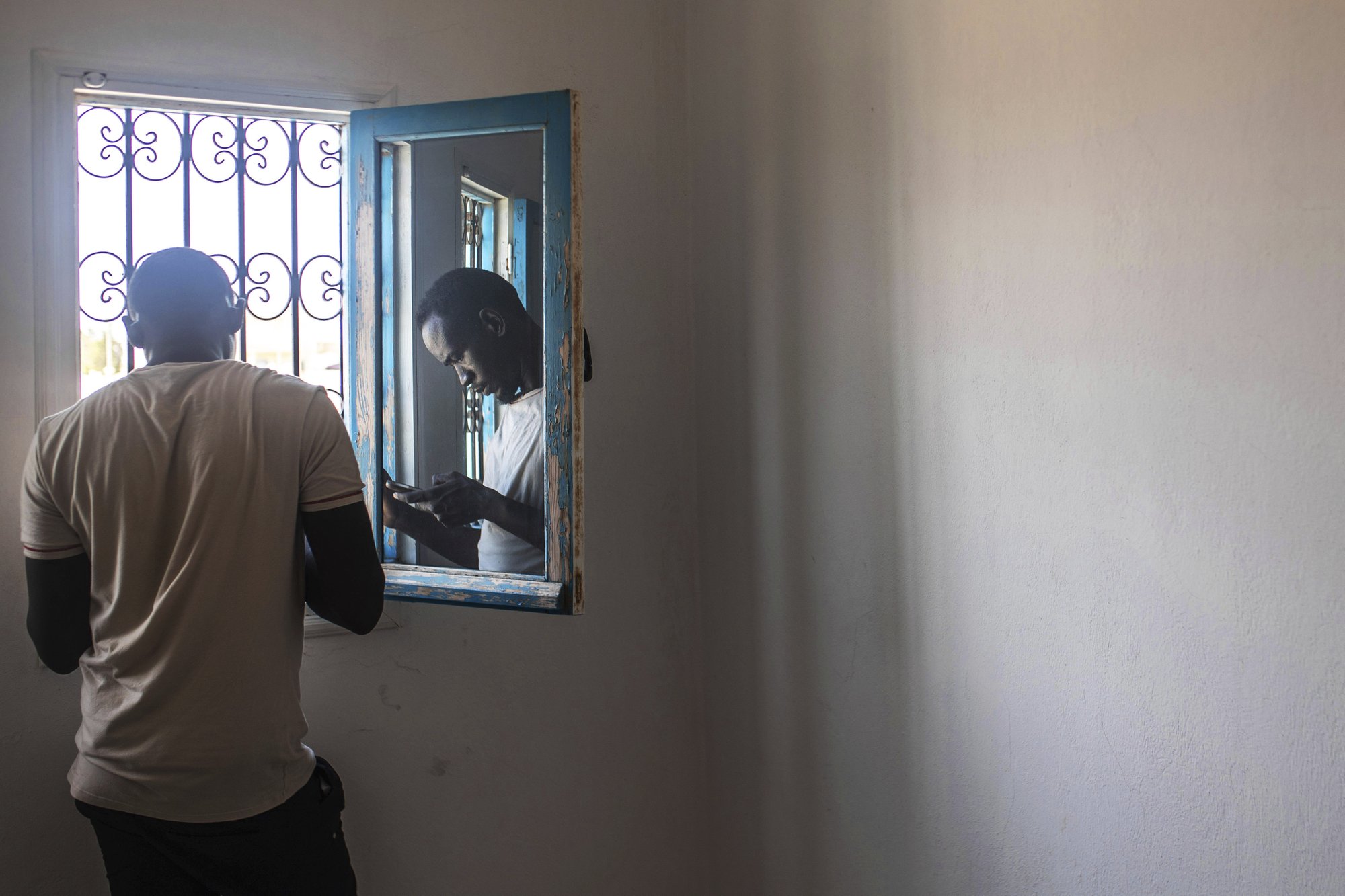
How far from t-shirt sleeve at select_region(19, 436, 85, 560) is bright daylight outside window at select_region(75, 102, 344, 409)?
0.47 meters

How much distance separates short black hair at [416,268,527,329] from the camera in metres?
1.92

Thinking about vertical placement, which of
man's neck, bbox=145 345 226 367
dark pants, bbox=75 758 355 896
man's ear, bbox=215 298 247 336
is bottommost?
dark pants, bbox=75 758 355 896

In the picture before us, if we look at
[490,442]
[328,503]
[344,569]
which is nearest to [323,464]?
[328,503]

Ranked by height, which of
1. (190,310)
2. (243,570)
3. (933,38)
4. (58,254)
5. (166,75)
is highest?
(166,75)

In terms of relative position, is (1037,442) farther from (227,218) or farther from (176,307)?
(227,218)

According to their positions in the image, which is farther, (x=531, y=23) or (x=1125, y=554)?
(x=531, y=23)

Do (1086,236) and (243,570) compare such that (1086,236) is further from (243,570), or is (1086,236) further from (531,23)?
(531,23)

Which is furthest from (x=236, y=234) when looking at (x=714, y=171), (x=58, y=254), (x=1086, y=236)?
Result: (x=1086, y=236)

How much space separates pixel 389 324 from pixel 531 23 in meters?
0.85

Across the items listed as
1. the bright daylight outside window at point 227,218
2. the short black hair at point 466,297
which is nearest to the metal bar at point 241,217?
the bright daylight outside window at point 227,218

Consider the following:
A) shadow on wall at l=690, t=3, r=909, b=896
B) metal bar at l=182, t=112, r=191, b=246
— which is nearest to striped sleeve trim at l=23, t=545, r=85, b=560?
metal bar at l=182, t=112, r=191, b=246

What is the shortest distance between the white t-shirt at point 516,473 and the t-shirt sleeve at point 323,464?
15.2 inches

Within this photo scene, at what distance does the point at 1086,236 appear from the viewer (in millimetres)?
1240

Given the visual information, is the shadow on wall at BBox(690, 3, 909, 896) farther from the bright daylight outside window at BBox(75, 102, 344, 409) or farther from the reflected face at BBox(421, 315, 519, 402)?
the bright daylight outside window at BBox(75, 102, 344, 409)
